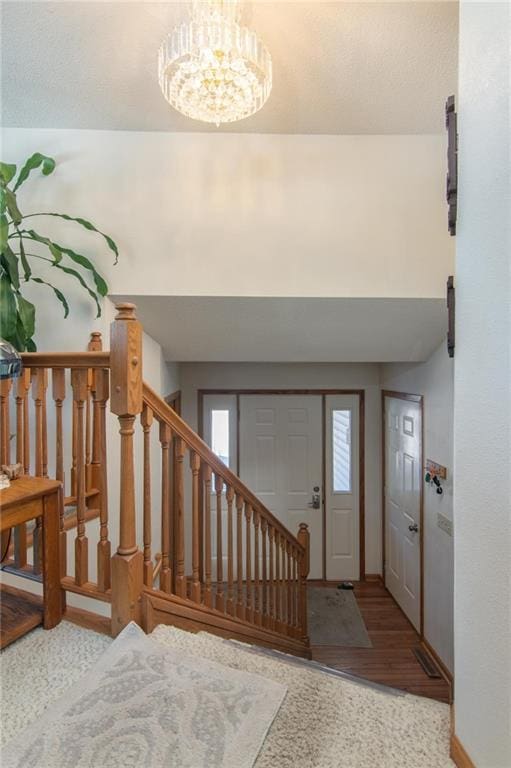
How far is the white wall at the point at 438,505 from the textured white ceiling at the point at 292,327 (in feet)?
0.72

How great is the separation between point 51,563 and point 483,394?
145cm

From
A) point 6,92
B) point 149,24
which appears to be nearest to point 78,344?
point 6,92

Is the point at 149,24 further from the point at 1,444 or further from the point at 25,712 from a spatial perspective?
the point at 25,712

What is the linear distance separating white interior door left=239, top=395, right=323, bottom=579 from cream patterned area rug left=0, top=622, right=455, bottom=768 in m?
2.79

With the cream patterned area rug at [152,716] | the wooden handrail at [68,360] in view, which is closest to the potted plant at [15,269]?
the wooden handrail at [68,360]

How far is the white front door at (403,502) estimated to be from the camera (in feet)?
10.8

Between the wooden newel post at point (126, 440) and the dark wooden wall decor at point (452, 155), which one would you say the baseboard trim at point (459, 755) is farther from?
the dark wooden wall decor at point (452, 155)

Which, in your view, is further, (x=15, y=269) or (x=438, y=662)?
(x=438, y=662)

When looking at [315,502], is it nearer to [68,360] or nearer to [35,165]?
[68,360]

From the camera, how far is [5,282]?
1638mm

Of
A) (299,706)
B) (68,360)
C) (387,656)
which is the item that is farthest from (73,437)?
(387,656)

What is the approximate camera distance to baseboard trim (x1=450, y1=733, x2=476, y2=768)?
89 cm

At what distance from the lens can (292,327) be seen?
2561 millimetres

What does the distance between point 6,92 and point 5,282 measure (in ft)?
3.71
